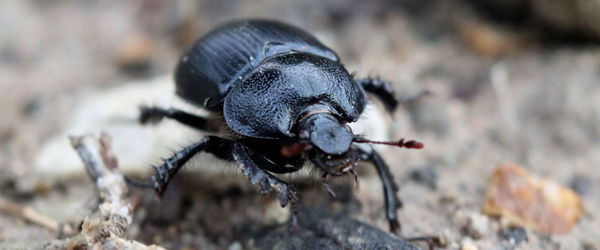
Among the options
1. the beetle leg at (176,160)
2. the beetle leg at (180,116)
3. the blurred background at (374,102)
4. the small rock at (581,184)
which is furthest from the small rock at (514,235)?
the beetle leg at (180,116)

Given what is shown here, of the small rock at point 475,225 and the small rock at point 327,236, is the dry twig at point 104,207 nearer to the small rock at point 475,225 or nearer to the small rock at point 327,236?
the small rock at point 327,236

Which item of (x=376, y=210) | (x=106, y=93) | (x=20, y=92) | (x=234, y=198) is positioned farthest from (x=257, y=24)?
(x=20, y=92)

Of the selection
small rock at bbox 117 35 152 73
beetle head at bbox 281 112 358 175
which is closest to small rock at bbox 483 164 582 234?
beetle head at bbox 281 112 358 175

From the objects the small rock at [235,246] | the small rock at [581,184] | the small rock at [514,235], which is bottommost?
the small rock at [235,246]

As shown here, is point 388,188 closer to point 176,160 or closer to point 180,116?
point 176,160

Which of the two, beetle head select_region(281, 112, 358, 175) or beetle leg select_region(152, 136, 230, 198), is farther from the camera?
beetle leg select_region(152, 136, 230, 198)

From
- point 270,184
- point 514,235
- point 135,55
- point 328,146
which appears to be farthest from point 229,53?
point 135,55

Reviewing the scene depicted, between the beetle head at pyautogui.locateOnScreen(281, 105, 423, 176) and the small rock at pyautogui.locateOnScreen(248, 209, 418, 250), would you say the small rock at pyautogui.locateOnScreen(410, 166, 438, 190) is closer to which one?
the small rock at pyautogui.locateOnScreen(248, 209, 418, 250)
